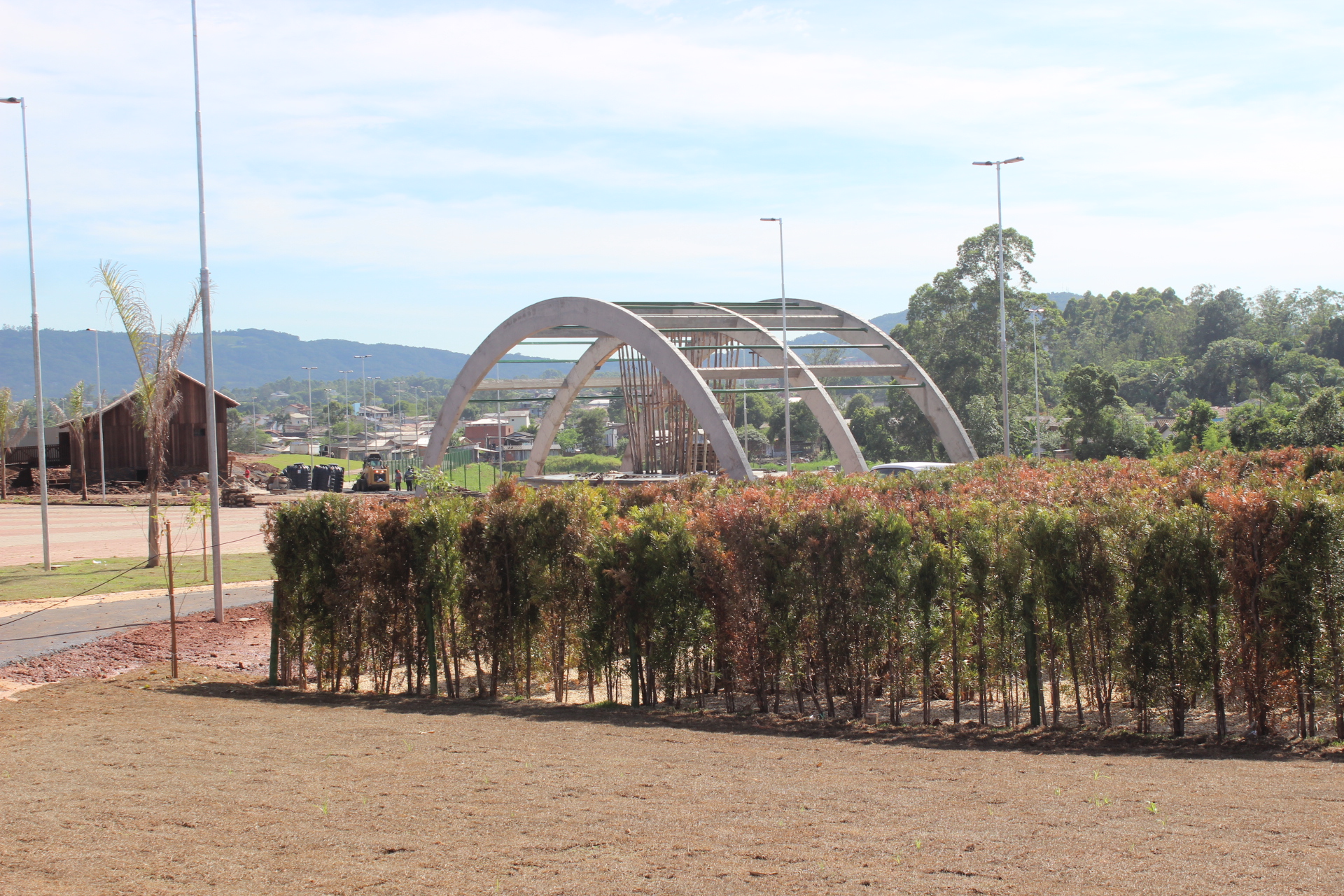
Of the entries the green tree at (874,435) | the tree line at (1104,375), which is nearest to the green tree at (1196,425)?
the tree line at (1104,375)

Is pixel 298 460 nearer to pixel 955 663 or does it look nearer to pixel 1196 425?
pixel 1196 425

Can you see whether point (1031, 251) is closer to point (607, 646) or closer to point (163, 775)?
point (607, 646)

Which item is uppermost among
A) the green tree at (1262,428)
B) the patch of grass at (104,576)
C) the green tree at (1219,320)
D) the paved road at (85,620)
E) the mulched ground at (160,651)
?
the green tree at (1219,320)

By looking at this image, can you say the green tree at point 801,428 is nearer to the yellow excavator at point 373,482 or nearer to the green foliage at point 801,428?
the green foliage at point 801,428

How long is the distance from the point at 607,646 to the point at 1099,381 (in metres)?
41.7

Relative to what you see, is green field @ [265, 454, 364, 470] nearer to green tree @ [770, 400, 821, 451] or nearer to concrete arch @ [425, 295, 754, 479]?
green tree @ [770, 400, 821, 451]

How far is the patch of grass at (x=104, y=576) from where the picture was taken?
59.8 ft

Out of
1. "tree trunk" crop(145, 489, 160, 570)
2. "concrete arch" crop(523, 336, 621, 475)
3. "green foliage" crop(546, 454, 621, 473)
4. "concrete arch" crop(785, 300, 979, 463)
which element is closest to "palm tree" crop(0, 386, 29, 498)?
"concrete arch" crop(523, 336, 621, 475)

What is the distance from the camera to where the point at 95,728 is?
9.04m

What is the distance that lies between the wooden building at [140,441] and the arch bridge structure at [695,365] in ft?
49.1

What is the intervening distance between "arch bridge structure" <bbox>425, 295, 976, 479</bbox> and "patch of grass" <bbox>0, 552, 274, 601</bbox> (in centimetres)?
1316

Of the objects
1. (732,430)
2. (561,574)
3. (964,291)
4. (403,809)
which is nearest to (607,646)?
(561,574)

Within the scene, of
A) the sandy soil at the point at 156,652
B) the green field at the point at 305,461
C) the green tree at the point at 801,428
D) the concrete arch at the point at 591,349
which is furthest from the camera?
the green tree at the point at 801,428

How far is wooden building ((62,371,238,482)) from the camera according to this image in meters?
49.3
